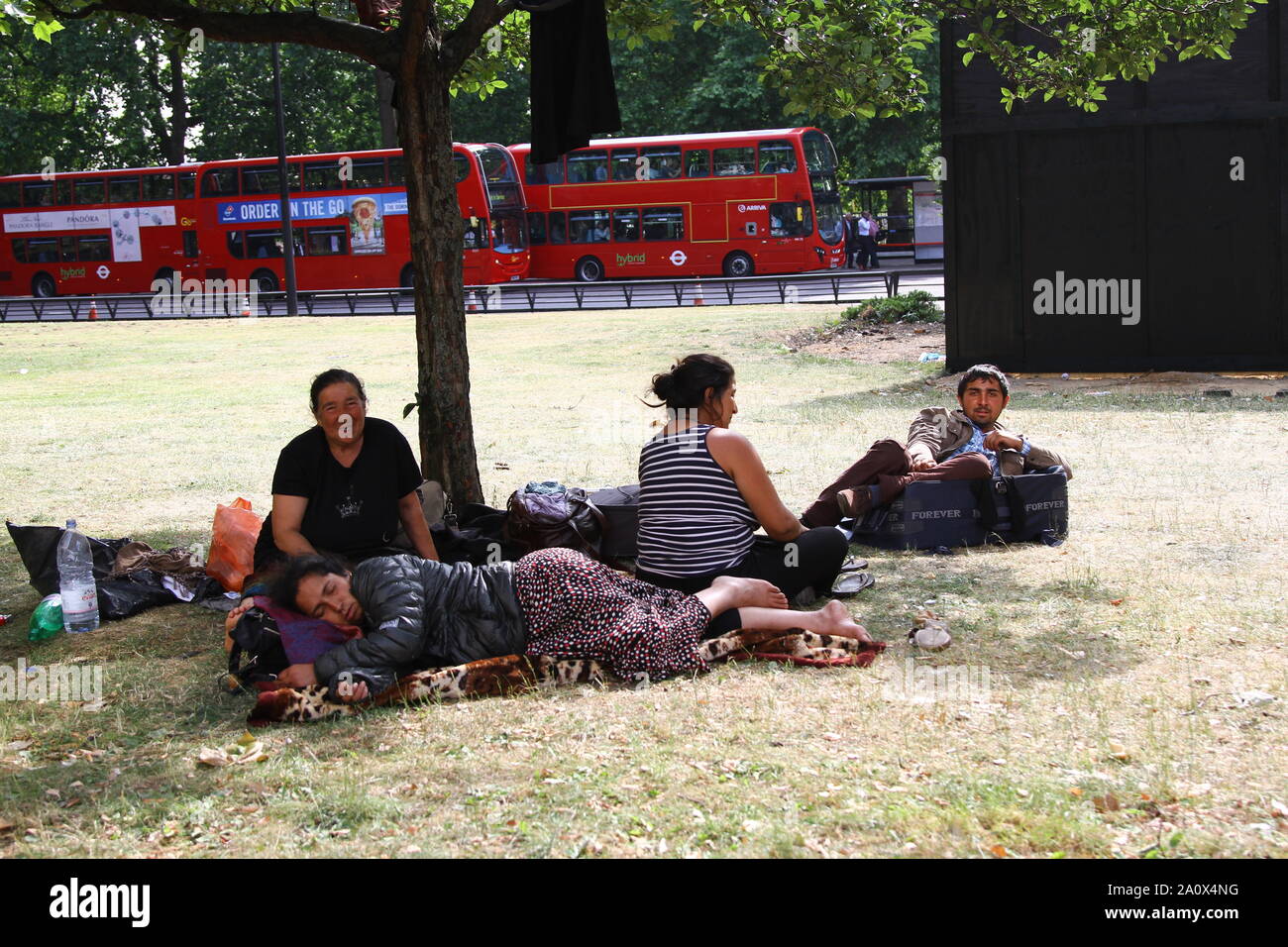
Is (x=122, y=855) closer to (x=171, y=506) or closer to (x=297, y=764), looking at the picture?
(x=297, y=764)

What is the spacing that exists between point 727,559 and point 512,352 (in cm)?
1487

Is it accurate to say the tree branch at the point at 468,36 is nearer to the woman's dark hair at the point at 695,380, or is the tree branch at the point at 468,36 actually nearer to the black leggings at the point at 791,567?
the woman's dark hair at the point at 695,380

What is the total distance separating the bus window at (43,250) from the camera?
36500 millimetres

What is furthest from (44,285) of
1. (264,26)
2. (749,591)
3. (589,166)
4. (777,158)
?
(749,591)

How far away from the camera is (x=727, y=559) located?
5.38 m

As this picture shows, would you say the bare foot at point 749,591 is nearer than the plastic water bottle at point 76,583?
Yes

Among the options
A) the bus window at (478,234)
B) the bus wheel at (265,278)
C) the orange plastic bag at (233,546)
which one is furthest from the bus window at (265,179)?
the orange plastic bag at (233,546)

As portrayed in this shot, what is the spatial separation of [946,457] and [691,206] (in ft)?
86.1

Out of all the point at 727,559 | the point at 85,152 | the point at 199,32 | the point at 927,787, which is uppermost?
the point at 85,152

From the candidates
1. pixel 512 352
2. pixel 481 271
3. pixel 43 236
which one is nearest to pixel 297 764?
pixel 512 352

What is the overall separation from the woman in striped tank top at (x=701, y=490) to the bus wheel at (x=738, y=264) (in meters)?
27.5

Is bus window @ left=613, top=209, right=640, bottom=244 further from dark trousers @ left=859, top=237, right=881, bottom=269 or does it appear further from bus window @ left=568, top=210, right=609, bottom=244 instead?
dark trousers @ left=859, top=237, right=881, bottom=269

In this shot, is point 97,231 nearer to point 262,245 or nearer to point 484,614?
point 262,245

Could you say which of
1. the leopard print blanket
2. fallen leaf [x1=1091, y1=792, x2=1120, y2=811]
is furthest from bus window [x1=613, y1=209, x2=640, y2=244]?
fallen leaf [x1=1091, y1=792, x2=1120, y2=811]
